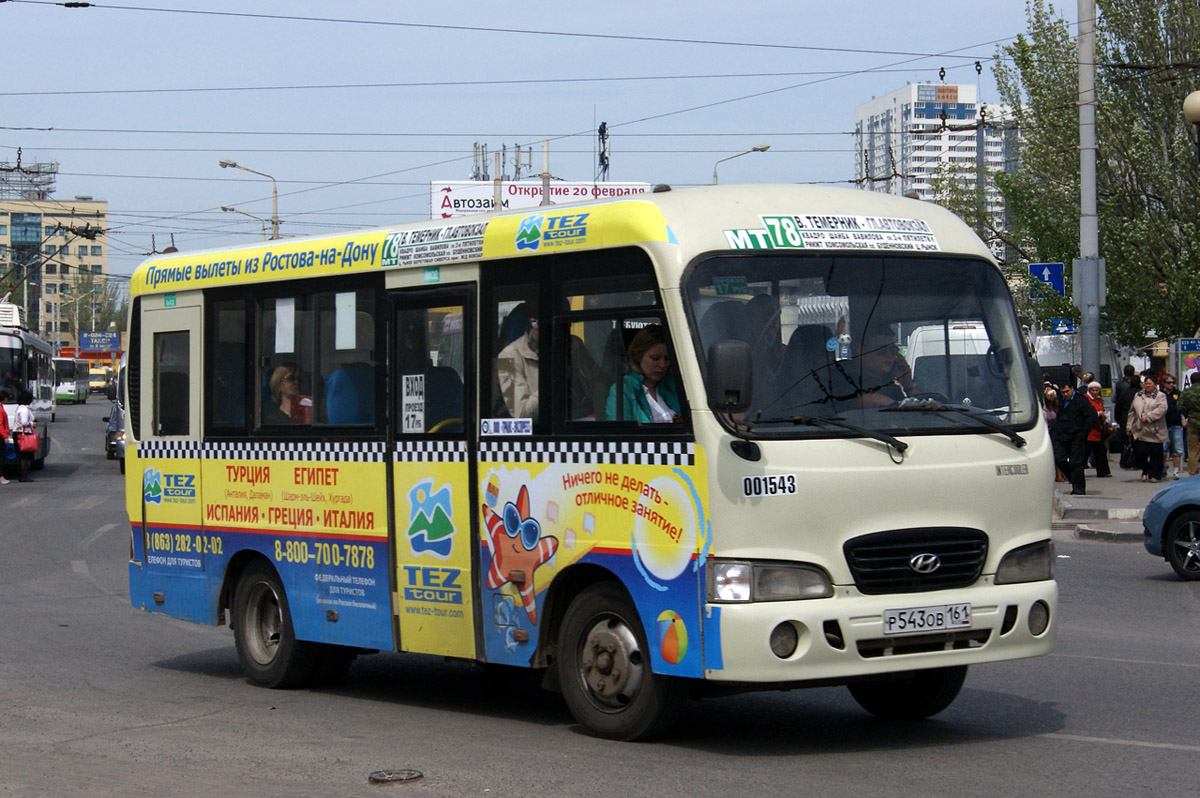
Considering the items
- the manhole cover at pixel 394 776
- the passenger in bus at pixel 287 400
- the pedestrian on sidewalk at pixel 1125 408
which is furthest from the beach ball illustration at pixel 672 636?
the pedestrian on sidewalk at pixel 1125 408

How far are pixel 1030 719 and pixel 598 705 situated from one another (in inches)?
92.6

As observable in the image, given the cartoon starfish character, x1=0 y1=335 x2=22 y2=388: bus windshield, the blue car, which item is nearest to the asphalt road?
the cartoon starfish character

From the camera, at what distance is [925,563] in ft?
25.2

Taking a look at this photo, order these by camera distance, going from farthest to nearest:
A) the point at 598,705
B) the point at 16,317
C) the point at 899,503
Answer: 1. the point at 16,317
2. the point at 598,705
3. the point at 899,503

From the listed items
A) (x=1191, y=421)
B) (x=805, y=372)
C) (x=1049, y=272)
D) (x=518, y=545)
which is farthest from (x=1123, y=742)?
(x=1191, y=421)

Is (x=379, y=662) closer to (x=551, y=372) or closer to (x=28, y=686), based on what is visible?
(x=28, y=686)

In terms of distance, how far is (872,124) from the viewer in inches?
7254

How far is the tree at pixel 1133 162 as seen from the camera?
38156 mm

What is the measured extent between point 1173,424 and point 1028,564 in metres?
21.1

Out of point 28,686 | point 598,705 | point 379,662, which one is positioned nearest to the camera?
point 598,705

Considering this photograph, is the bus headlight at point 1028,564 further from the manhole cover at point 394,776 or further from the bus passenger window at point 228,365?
the bus passenger window at point 228,365

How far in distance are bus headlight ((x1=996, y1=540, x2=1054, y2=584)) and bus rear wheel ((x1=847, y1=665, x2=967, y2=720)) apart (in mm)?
702

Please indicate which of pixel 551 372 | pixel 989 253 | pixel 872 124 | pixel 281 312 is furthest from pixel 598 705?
pixel 872 124

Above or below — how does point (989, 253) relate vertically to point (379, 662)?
above
